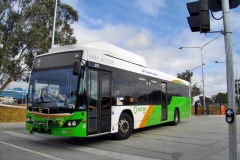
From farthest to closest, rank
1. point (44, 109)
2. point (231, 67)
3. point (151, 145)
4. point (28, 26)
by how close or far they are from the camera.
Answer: point (28, 26), point (151, 145), point (44, 109), point (231, 67)

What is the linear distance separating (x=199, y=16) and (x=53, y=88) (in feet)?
17.2

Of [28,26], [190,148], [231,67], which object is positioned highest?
[28,26]

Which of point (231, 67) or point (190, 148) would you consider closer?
point (231, 67)

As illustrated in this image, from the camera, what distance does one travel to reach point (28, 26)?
19797mm

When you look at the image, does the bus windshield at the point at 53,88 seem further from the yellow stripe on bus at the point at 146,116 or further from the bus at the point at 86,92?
the yellow stripe on bus at the point at 146,116

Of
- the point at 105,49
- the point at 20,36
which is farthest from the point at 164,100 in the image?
the point at 20,36

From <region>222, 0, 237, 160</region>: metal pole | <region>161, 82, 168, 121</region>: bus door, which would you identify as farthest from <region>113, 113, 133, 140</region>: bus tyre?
<region>222, 0, 237, 160</region>: metal pole

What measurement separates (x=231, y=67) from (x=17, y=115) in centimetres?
1683

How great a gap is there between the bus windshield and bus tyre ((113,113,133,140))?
269cm

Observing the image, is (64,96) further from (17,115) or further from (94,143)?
(17,115)

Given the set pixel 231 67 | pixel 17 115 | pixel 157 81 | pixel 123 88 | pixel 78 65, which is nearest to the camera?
pixel 231 67

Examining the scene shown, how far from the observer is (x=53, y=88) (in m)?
8.36

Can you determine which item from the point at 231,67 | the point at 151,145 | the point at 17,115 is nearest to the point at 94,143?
the point at 151,145

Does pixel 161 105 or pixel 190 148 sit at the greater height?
pixel 161 105
